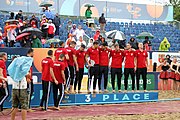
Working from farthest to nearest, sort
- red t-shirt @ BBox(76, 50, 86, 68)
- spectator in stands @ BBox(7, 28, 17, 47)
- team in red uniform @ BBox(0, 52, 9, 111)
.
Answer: spectator in stands @ BBox(7, 28, 17, 47) → red t-shirt @ BBox(76, 50, 86, 68) → team in red uniform @ BBox(0, 52, 9, 111)

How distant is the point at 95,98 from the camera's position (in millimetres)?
17125

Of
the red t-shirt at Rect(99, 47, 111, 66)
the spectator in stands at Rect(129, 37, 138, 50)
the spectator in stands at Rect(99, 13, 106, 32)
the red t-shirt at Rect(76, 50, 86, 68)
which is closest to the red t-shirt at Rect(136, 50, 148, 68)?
the red t-shirt at Rect(99, 47, 111, 66)

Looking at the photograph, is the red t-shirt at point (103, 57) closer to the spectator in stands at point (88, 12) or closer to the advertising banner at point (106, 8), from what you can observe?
the advertising banner at point (106, 8)

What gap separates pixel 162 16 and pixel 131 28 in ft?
13.1

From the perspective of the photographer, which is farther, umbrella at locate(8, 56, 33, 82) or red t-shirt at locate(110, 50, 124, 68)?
red t-shirt at locate(110, 50, 124, 68)

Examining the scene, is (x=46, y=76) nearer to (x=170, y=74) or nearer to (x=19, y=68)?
(x=19, y=68)

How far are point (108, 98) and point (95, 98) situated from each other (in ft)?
2.04

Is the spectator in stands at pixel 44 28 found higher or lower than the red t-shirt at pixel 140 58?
higher

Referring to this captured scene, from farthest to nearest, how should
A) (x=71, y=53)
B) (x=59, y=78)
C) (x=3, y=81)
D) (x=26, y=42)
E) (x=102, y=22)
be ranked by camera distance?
1. (x=102, y=22)
2. (x=26, y=42)
3. (x=71, y=53)
4. (x=59, y=78)
5. (x=3, y=81)

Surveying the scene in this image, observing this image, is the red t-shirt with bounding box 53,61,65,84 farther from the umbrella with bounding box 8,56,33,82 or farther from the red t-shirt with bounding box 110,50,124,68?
the umbrella with bounding box 8,56,33,82

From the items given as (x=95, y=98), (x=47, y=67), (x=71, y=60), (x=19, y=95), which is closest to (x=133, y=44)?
(x=95, y=98)

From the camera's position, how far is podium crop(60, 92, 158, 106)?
16.6 meters

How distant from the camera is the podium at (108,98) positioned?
54.4ft

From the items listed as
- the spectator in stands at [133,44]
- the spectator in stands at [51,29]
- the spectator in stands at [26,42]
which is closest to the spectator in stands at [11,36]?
the spectator in stands at [26,42]
